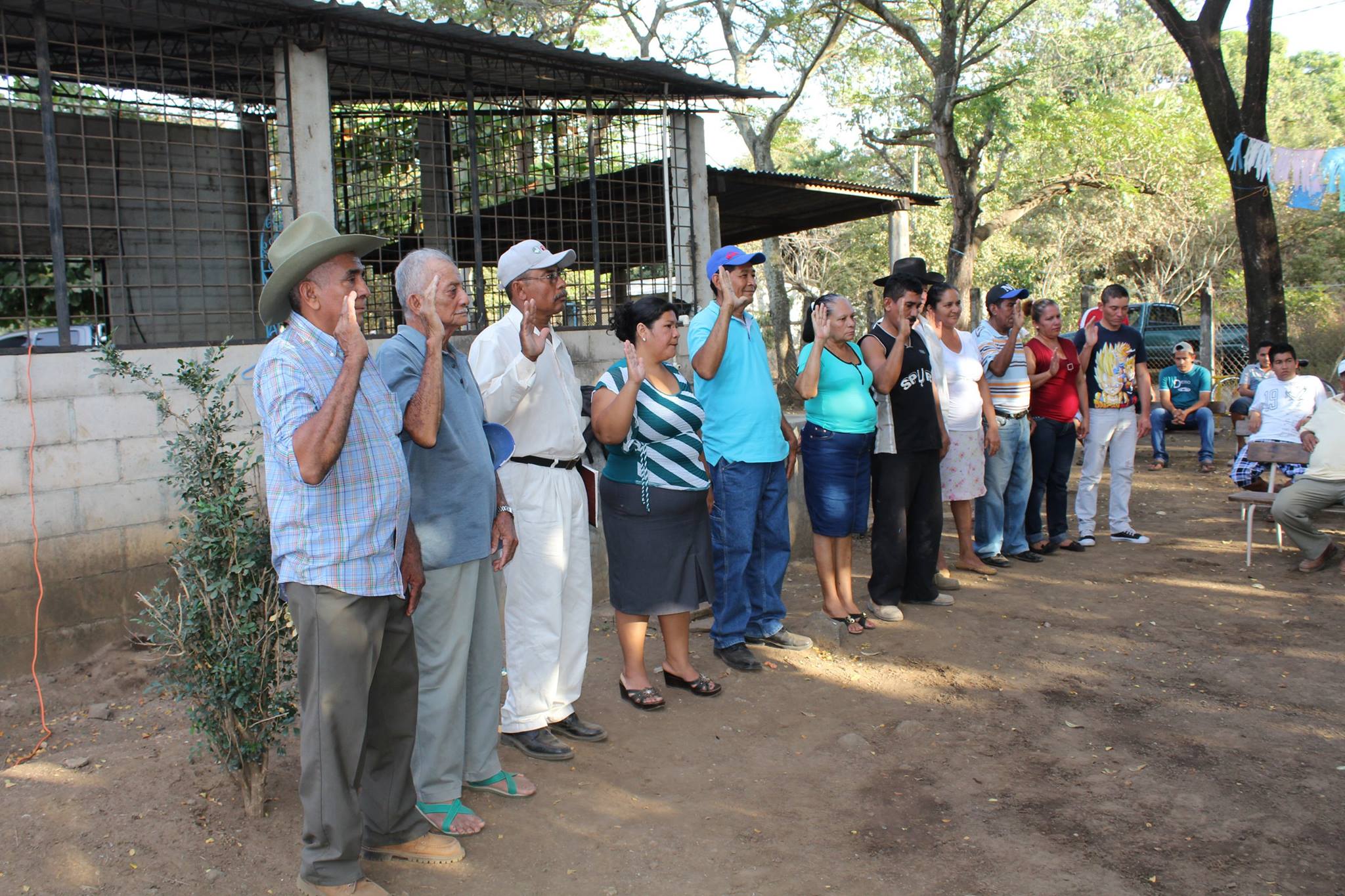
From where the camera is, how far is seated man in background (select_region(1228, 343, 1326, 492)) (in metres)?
8.20

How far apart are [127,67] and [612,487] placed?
6292 millimetres

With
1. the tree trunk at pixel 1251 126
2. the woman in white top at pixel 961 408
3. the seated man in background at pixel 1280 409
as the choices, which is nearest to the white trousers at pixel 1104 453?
the seated man in background at pixel 1280 409

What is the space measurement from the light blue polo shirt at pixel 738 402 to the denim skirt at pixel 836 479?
53 centimetres

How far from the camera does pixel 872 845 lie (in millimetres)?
3592

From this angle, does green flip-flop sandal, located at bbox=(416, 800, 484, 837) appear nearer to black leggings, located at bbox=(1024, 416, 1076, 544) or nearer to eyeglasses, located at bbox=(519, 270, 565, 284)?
eyeglasses, located at bbox=(519, 270, 565, 284)

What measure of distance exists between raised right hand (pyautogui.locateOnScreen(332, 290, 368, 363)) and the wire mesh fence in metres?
3.59

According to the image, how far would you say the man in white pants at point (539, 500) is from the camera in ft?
13.0

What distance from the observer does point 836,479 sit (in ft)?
19.0

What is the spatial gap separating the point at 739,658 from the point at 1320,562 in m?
4.47

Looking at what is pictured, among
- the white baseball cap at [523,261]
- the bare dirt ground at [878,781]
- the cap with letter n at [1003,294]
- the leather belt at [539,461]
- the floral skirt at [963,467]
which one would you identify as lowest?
the bare dirt ground at [878,781]

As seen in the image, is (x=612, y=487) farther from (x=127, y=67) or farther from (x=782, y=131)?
(x=782, y=131)

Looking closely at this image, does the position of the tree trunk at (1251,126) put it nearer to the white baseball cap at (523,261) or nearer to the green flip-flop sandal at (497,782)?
the white baseball cap at (523,261)

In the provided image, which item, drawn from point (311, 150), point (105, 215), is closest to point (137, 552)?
point (311, 150)

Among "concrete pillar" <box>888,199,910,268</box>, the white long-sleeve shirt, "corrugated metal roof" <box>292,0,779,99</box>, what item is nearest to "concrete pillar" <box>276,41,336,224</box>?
"corrugated metal roof" <box>292,0,779,99</box>
